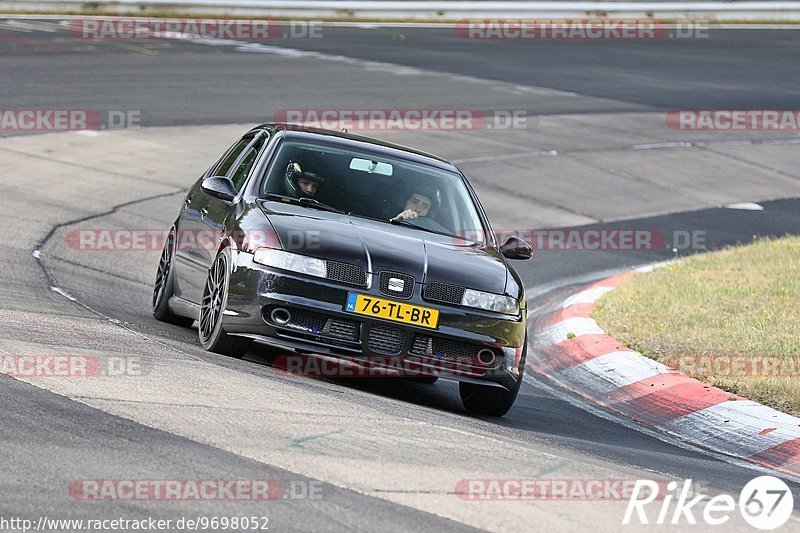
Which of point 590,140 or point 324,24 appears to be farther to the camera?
point 324,24

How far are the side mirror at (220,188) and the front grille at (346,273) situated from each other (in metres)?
1.43

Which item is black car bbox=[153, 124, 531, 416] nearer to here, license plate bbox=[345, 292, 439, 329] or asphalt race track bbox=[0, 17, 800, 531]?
license plate bbox=[345, 292, 439, 329]

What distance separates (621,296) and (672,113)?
13.3m

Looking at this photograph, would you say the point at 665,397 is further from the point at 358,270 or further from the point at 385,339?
the point at 358,270

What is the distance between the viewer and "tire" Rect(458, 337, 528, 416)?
8273 millimetres

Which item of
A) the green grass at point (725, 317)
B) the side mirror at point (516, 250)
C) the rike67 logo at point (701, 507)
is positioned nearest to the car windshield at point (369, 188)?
the side mirror at point (516, 250)

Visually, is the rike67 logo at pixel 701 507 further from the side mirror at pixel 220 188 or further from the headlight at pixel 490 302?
the side mirror at pixel 220 188

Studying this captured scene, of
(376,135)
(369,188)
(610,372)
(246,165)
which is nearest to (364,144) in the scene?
(369,188)

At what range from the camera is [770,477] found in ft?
23.6

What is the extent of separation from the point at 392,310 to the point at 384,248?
0.43 meters

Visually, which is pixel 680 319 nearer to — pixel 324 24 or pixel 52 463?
pixel 52 463

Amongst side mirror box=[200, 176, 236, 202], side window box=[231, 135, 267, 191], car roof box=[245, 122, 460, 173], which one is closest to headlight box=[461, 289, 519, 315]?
car roof box=[245, 122, 460, 173]

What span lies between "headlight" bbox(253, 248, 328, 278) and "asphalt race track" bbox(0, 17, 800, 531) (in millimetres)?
626

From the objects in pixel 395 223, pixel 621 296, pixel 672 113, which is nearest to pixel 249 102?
pixel 672 113
